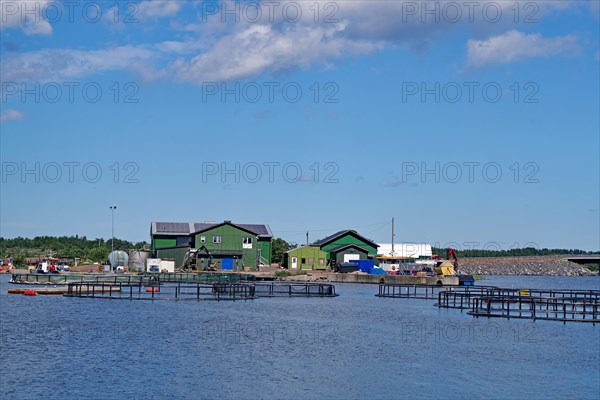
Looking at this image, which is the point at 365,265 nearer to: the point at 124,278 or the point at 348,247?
the point at 348,247

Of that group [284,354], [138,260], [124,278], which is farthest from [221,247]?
[284,354]

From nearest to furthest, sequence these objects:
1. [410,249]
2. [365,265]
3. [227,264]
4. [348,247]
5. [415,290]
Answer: [415,290]
[227,264]
[365,265]
[348,247]
[410,249]

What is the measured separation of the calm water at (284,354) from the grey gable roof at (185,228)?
183 feet

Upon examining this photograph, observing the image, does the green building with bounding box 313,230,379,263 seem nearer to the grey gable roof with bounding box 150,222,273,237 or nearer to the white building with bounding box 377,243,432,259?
the grey gable roof with bounding box 150,222,273,237

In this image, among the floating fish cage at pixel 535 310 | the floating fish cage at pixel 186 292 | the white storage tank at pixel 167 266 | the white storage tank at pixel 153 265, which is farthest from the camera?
the white storage tank at pixel 167 266

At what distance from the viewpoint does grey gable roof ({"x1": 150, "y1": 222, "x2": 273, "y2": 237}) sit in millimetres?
134250

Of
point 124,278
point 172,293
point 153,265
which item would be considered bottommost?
point 172,293

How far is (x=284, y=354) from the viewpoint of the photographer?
164ft

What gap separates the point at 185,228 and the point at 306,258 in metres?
20.9

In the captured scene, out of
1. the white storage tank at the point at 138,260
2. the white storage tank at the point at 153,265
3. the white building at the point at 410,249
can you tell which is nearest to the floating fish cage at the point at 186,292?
the white storage tank at the point at 153,265

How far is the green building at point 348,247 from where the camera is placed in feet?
461

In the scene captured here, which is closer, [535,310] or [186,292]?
[535,310]

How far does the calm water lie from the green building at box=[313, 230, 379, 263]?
61980 mm

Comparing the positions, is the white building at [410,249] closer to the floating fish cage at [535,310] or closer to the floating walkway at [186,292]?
the floating walkway at [186,292]
